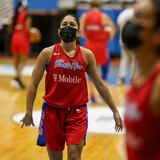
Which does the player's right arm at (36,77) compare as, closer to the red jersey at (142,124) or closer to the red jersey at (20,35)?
the red jersey at (142,124)

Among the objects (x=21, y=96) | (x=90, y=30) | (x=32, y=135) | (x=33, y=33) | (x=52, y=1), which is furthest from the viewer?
(x=52, y=1)

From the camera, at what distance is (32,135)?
26.2 ft

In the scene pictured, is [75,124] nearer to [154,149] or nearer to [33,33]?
[154,149]

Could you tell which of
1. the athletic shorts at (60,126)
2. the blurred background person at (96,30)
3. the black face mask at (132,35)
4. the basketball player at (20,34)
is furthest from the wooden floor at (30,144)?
the black face mask at (132,35)

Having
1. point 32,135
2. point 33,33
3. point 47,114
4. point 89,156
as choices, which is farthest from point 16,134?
point 33,33

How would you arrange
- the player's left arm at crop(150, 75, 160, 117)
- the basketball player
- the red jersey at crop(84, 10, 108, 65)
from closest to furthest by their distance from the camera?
the player's left arm at crop(150, 75, 160, 117), the red jersey at crop(84, 10, 108, 65), the basketball player

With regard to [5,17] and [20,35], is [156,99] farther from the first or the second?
[5,17]

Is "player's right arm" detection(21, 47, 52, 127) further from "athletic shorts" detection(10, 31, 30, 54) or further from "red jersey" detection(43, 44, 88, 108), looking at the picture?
"athletic shorts" detection(10, 31, 30, 54)

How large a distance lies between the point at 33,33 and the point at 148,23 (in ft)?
34.4

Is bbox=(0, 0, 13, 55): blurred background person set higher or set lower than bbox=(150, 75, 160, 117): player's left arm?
lower

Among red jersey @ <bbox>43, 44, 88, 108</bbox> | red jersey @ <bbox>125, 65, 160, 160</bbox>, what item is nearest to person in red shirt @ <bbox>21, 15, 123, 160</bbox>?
red jersey @ <bbox>43, 44, 88, 108</bbox>

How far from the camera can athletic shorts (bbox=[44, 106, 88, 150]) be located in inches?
194

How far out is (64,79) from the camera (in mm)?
4898

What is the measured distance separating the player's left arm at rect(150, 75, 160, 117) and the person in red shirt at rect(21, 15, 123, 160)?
226 centimetres
